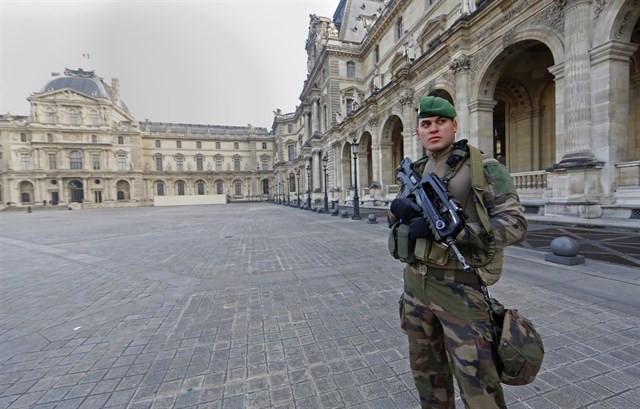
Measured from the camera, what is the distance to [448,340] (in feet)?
5.17

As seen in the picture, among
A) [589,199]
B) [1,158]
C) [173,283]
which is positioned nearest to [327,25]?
[589,199]

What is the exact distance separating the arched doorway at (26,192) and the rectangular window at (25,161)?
3.10 metres

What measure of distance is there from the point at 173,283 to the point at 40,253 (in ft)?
22.6

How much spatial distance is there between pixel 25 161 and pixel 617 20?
3319 inches

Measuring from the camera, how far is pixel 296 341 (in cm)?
312

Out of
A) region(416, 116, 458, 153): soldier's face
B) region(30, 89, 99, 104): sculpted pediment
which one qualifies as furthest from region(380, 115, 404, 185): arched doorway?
region(30, 89, 99, 104): sculpted pediment

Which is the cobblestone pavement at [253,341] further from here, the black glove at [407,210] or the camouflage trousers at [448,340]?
the black glove at [407,210]

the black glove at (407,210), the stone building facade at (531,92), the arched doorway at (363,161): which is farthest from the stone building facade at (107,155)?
the black glove at (407,210)

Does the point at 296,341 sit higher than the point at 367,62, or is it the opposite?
the point at 367,62

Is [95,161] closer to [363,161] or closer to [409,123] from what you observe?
[363,161]

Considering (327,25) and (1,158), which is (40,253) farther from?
(1,158)

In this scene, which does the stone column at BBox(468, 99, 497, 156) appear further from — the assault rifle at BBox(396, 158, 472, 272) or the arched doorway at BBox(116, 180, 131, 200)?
the arched doorway at BBox(116, 180, 131, 200)

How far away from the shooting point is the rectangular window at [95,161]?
196 ft

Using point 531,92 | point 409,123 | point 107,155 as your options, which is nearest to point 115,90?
point 107,155
